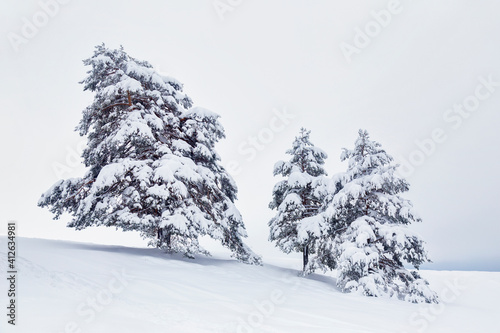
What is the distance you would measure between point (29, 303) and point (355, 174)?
469 inches

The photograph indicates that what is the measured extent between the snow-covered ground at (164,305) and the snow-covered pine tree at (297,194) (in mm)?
7289

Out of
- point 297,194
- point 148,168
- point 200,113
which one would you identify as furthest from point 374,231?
point 148,168

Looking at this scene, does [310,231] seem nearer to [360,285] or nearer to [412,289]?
[360,285]

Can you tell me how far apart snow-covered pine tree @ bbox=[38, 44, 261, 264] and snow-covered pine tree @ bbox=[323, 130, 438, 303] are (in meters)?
4.55

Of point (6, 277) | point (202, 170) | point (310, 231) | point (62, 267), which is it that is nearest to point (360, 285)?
point (310, 231)

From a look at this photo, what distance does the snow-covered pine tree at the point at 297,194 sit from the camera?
1619 centimetres

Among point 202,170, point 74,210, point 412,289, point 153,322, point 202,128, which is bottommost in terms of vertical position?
point 412,289

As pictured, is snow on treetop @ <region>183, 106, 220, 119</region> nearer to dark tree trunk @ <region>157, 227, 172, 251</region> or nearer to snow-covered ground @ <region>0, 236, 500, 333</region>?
dark tree trunk @ <region>157, 227, 172, 251</region>

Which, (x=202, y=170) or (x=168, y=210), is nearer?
(x=168, y=210)

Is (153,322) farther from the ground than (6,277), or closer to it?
closer to it

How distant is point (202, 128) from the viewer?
1359 cm

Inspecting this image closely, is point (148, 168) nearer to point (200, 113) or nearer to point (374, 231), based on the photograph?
point (200, 113)

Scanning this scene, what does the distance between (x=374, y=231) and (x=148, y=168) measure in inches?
366

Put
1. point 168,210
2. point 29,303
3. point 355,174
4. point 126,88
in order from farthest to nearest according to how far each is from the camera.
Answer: point 355,174
point 126,88
point 168,210
point 29,303
